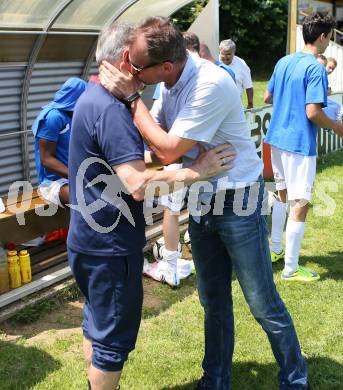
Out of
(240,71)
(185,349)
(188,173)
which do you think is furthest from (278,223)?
(240,71)

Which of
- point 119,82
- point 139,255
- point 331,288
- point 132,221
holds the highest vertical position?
point 119,82

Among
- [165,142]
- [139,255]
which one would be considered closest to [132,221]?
[139,255]

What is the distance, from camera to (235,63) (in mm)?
9742

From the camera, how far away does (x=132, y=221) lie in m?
2.62

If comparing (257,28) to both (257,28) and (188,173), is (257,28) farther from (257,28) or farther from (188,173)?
(188,173)

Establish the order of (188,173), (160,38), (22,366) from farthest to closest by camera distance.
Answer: (22,366)
(188,173)
(160,38)

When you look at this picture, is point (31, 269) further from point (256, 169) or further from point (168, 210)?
point (256, 169)

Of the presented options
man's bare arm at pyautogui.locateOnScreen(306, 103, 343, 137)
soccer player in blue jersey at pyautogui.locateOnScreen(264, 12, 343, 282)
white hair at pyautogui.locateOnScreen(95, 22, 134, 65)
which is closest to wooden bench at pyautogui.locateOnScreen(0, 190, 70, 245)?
soccer player in blue jersey at pyautogui.locateOnScreen(264, 12, 343, 282)

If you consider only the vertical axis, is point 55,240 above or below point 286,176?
below

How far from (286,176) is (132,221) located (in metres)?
2.51

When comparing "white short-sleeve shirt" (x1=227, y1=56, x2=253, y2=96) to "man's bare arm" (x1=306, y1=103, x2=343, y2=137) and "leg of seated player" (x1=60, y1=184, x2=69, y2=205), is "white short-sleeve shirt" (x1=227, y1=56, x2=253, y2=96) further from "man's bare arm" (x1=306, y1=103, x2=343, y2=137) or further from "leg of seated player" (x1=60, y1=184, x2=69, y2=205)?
"leg of seated player" (x1=60, y1=184, x2=69, y2=205)

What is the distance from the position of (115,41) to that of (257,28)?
24089 millimetres

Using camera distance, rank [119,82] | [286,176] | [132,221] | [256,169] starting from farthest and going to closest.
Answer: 1. [286,176]
2. [256,169]
3. [132,221]
4. [119,82]

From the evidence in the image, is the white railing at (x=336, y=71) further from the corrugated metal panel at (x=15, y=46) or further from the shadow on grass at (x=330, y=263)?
the corrugated metal panel at (x=15, y=46)
